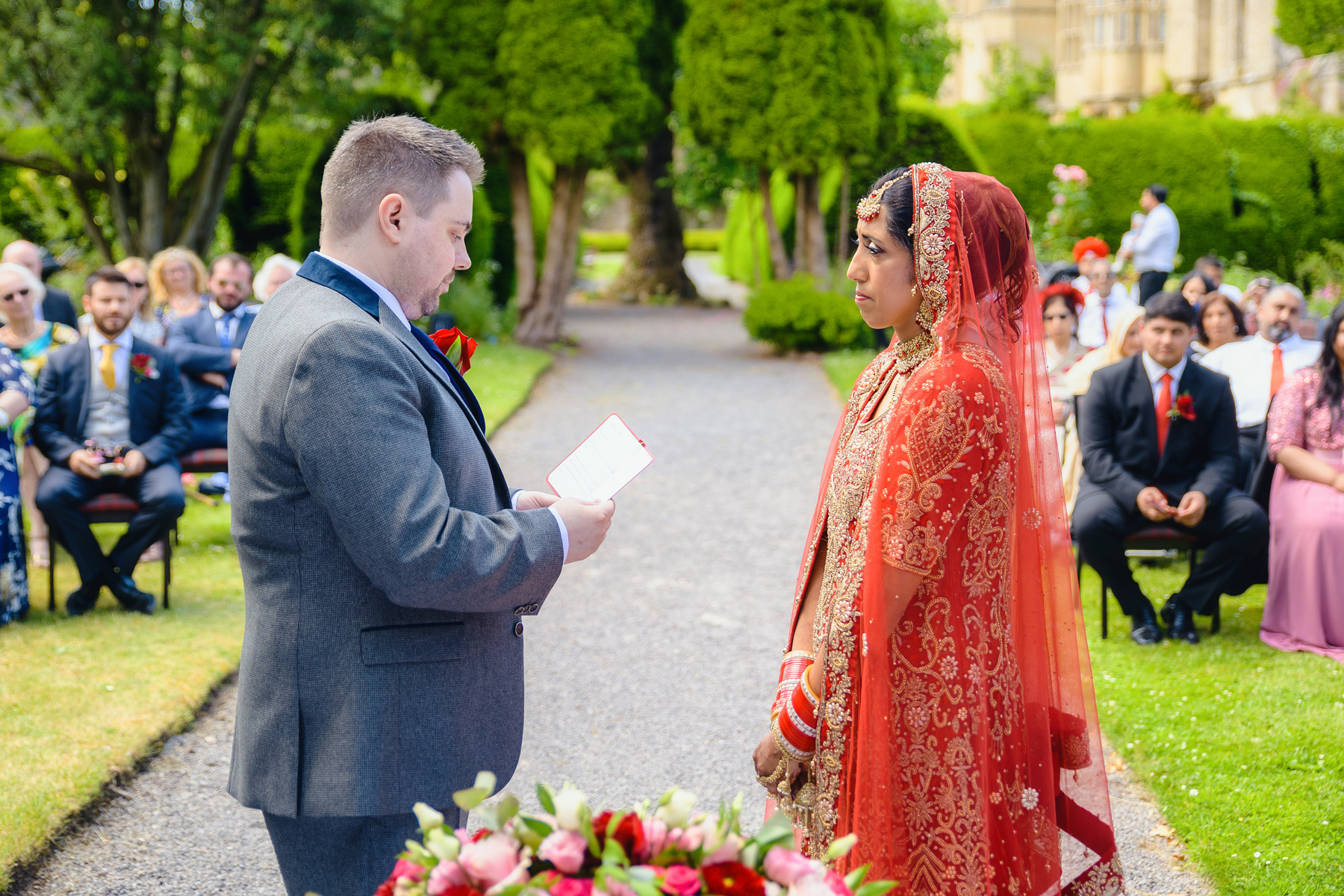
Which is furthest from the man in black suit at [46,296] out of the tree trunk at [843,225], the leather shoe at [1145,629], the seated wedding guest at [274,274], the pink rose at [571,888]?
the tree trunk at [843,225]

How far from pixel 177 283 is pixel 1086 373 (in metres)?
6.85

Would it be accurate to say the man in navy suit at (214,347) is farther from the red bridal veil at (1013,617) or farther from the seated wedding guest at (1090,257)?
the seated wedding guest at (1090,257)

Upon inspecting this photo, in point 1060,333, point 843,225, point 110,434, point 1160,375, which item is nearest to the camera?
point 1160,375

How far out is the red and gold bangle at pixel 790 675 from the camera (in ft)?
8.82

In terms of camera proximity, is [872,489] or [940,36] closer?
[872,489]

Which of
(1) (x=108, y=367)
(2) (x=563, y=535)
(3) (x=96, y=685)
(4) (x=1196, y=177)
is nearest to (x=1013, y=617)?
(2) (x=563, y=535)

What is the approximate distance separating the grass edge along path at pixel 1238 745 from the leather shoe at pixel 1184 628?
0.07m

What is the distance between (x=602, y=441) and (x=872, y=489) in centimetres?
60

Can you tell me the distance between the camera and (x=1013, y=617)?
256cm

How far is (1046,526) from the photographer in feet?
8.69

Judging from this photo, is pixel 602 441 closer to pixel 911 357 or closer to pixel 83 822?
pixel 911 357

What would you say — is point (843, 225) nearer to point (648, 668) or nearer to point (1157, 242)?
point (1157, 242)

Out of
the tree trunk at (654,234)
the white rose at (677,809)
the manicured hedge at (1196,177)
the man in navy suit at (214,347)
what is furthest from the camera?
the tree trunk at (654,234)

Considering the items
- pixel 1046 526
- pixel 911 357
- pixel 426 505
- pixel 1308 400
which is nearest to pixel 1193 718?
pixel 1308 400
